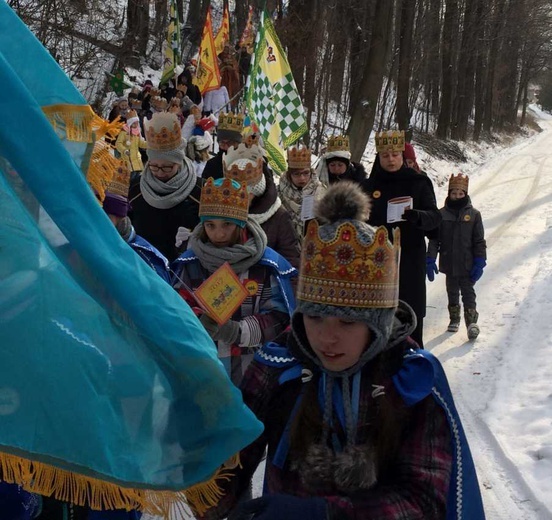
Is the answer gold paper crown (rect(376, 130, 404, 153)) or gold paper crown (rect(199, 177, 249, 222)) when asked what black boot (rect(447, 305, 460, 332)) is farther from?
gold paper crown (rect(199, 177, 249, 222))

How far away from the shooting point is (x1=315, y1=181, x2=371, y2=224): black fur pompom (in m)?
1.99

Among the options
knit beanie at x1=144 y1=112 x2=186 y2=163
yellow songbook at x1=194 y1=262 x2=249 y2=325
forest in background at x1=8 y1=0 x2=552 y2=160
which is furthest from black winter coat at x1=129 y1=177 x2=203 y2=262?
forest in background at x1=8 y1=0 x2=552 y2=160

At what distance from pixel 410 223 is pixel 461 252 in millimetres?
2430

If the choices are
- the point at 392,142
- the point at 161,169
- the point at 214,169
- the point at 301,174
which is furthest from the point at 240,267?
the point at 301,174

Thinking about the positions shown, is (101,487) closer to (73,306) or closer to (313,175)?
(73,306)

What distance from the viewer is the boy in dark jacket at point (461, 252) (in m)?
7.76

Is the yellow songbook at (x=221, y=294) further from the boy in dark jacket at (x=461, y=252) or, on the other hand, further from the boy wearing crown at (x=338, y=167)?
the boy in dark jacket at (x=461, y=252)

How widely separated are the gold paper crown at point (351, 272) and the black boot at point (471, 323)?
6.02 meters

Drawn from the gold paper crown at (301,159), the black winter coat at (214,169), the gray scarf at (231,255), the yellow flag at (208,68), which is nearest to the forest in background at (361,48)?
the yellow flag at (208,68)

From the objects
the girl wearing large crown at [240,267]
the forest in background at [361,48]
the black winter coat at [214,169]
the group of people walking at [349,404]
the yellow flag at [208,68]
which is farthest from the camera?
the yellow flag at [208,68]

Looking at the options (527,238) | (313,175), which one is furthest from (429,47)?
(313,175)

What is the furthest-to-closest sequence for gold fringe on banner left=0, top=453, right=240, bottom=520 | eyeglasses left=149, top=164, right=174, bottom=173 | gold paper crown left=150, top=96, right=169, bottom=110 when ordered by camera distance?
gold paper crown left=150, top=96, right=169, bottom=110 → eyeglasses left=149, top=164, right=174, bottom=173 → gold fringe on banner left=0, top=453, right=240, bottom=520

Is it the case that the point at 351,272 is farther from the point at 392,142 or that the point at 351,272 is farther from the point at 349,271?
the point at 392,142

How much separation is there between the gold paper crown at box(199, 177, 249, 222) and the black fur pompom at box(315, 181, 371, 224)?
69.2 inches
